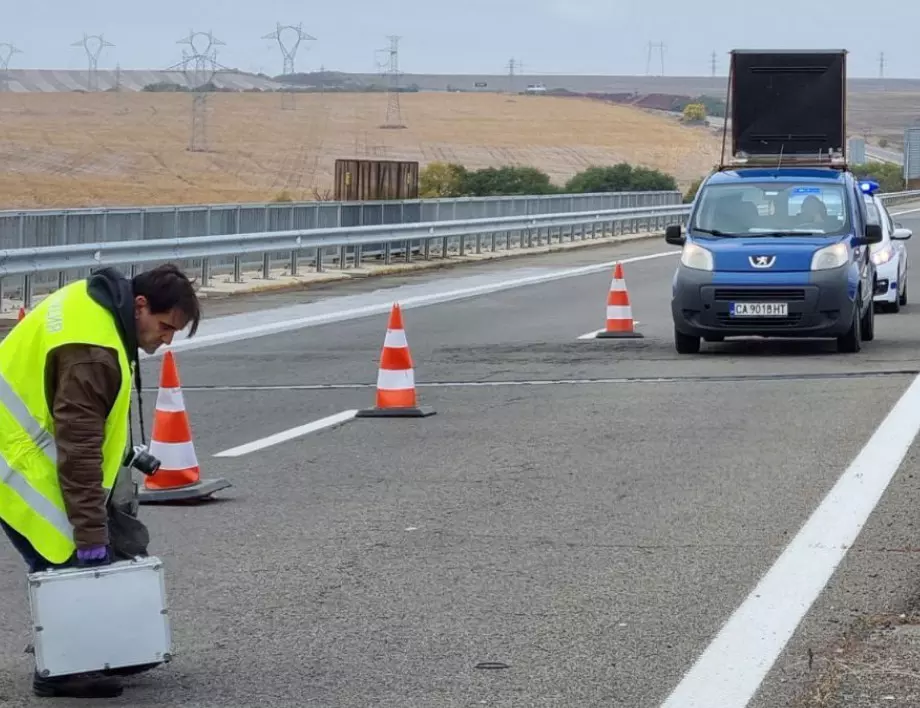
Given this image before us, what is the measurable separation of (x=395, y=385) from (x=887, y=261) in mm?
10631

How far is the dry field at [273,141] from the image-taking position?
78.9 m

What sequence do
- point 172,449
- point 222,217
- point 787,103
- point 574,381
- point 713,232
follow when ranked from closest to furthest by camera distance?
point 172,449 < point 574,381 < point 713,232 < point 787,103 < point 222,217

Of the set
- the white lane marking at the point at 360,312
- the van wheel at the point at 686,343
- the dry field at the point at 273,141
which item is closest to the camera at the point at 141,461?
the white lane marking at the point at 360,312

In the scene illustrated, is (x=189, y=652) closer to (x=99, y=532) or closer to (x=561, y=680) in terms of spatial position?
(x=99, y=532)

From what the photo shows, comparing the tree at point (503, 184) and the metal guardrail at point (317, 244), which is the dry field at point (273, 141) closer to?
the tree at point (503, 184)

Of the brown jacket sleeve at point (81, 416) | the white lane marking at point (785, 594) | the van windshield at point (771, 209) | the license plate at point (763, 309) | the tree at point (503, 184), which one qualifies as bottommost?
the white lane marking at point (785, 594)

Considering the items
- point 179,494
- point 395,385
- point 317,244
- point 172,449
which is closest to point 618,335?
point 395,385

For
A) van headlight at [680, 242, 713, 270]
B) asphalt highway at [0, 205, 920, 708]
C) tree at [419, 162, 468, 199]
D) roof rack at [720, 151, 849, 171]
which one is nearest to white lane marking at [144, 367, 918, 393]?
asphalt highway at [0, 205, 920, 708]

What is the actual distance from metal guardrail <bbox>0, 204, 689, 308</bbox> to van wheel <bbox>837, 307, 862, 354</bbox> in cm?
881

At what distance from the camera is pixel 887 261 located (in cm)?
2223

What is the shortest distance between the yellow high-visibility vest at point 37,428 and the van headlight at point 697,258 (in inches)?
478

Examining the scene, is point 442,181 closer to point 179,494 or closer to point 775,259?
point 775,259

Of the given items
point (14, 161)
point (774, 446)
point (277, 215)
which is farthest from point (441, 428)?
point (14, 161)

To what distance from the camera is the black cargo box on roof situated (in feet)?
76.3
